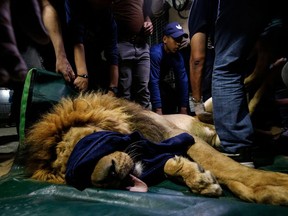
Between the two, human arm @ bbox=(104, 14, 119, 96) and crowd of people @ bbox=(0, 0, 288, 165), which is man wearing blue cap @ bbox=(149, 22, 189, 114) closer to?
crowd of people @ bbox=(0, 0, 288, 165)

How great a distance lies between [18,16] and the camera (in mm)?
835

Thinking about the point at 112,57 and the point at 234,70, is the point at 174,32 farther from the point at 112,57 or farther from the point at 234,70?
the point at 234,70

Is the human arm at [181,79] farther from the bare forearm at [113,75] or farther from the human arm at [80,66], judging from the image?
the human arm at [80,66]

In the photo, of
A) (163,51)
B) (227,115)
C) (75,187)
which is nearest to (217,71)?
(227,115)

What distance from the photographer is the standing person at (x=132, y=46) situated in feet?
11.6

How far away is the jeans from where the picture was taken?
141 inches

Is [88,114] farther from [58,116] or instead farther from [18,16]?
[18,16]

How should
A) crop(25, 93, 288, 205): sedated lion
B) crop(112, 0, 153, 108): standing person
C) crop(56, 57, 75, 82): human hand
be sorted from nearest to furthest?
crop(25, 93, 288, 205): sedated lion
crop(56, 57, 75, 82): human hand
crop(112, 0, 153, 108): standing person

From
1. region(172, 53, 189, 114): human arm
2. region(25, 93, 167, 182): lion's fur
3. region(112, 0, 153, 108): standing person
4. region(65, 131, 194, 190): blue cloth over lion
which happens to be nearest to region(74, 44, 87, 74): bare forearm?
region(25, 93, 167, 182): lion's fur

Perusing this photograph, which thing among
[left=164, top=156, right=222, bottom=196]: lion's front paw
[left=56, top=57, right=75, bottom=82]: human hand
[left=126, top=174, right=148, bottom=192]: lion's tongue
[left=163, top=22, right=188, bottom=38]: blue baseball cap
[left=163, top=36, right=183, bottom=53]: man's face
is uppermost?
[left=163, top=22, right=188, bottom=38]: blue baseball cap

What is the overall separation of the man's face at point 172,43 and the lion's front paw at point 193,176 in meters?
3.27

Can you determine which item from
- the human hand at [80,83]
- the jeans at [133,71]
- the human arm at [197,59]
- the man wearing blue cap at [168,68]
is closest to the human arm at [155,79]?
the man wearing blue cap at [168,68]

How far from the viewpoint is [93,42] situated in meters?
3.22

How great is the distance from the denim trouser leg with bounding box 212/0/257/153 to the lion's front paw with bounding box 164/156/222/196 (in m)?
0.53
